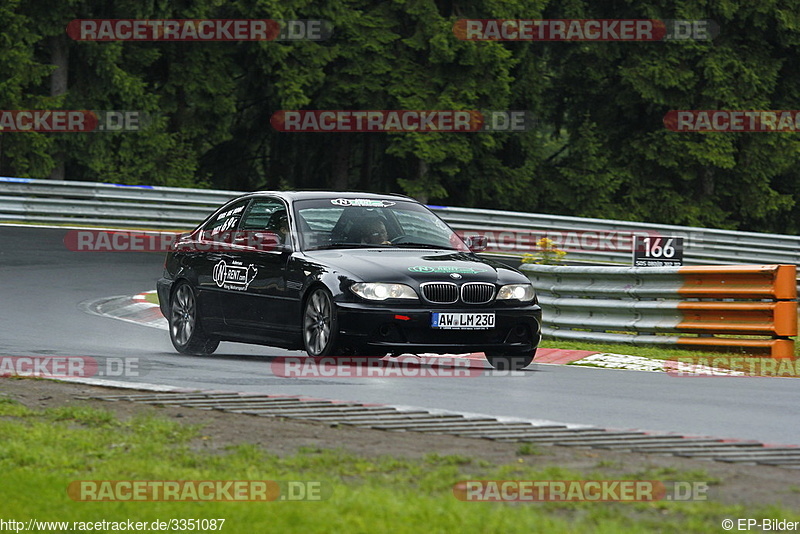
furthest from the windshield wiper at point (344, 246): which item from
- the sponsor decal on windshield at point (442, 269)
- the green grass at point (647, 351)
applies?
the green grass at point (647, 351)

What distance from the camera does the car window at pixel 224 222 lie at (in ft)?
43.0

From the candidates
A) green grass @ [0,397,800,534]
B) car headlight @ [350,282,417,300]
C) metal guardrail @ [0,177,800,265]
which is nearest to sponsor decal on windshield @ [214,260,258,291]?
car headlight @ [350,282,417,300]

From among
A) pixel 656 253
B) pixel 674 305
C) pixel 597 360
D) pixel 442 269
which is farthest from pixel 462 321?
pixel 656 253

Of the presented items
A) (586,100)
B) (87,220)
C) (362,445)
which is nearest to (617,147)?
(586,100)

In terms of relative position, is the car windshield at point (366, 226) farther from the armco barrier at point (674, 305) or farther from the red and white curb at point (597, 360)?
the armco barrier at point (674, 305)

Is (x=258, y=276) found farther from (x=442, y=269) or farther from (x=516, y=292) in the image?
(x=516, y=292)

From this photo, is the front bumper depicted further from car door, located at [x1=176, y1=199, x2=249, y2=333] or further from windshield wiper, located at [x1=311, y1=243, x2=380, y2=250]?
car door, located at [x1=176, y1=199, x2=249, y2=333]

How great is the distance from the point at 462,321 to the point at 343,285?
99cm

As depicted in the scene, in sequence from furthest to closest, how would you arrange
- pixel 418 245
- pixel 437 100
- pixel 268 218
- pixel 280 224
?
pixel 437 100, pixel 268 218, pixel 280 224, pixel 418 245

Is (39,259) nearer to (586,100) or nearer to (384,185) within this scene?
(384,185)

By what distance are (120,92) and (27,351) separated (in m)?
21.3

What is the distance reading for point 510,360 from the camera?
473 inches

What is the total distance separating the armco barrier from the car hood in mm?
2869

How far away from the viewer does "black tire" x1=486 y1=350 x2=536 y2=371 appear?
11.8 metres
